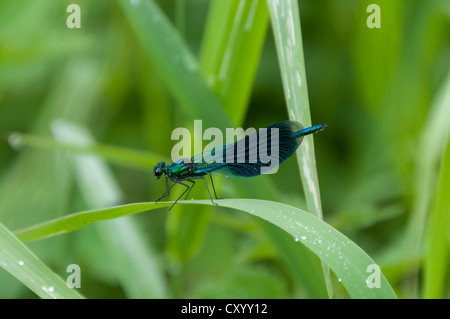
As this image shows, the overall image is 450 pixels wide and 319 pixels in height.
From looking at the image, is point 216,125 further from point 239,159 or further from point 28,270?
point 28,270

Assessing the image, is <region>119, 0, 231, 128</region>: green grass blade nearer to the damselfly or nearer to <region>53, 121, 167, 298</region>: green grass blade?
the damselfly

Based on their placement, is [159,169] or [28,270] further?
[159,169]

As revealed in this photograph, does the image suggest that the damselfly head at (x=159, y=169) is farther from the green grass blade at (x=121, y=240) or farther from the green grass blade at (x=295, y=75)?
the green grass blade at (x=295, y=75)

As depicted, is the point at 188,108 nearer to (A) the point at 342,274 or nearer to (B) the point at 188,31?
(A) the point at 342,274

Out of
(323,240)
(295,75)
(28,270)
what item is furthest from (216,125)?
(28,270)

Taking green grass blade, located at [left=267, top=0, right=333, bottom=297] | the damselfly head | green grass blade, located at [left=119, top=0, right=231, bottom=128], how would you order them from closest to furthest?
green grass blade, located at [left=267, top=0, right=333, bottom=297] < green grass blade, located at [left=119, top=0, right=231, bottom=128] < the damselfly head

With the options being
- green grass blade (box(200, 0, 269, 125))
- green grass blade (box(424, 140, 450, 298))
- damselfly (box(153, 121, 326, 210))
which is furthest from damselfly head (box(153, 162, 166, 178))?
green grass blade (box(424, 140, 450, 298))

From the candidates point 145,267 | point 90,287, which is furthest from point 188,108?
point 90,287
